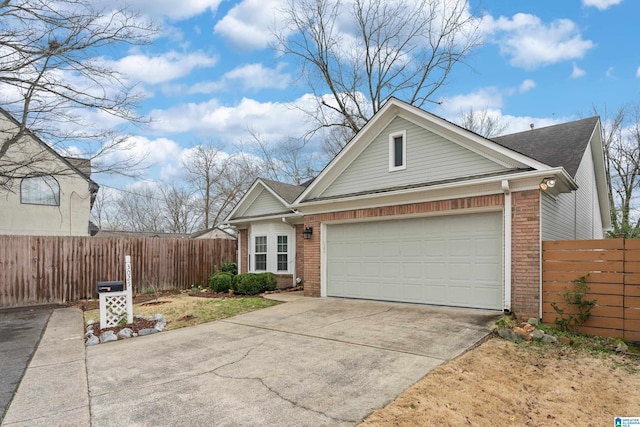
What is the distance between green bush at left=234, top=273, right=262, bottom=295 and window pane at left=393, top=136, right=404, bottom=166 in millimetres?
6292

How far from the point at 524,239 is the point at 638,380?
126 inches

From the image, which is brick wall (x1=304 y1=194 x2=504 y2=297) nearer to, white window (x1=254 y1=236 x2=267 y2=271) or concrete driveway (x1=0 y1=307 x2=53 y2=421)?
white window (x1=254 y1=236 x2=267 y2=271)

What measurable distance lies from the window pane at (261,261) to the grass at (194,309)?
3023 millimetres

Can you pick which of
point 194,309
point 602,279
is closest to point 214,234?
point 194,309

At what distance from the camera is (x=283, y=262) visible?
13930 millimetres

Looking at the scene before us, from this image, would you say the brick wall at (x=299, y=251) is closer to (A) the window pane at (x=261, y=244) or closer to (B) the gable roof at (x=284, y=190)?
(B) the gable roof at (x=284, y=190)

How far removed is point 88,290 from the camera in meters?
12.6

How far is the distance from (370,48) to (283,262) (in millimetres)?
14792

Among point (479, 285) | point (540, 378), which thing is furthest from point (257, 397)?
point (479, 285)

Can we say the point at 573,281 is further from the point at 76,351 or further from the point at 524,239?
the point at 76,351

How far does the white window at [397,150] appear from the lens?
967cm

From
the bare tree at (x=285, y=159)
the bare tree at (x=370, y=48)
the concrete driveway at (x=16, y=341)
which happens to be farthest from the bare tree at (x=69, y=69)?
the bare tree at (x=285, y=159)

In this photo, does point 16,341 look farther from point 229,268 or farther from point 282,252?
point 229,268

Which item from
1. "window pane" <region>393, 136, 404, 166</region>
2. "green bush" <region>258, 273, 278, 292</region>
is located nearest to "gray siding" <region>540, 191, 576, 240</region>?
"window pane" <region>393, 136, 404, 166</region>
